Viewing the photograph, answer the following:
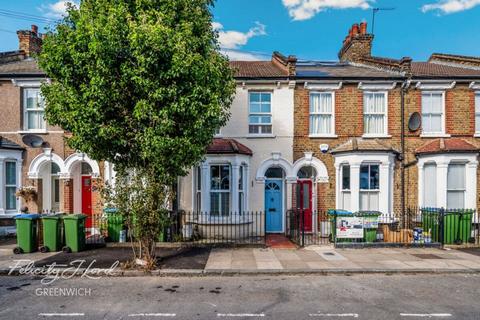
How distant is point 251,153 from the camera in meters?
13.0

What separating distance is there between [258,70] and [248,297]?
10856 mm

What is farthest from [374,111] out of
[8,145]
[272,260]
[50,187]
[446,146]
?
[8,145]

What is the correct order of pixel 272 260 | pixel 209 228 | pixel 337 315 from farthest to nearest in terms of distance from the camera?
pixel 209 228 < pixel 272 260 < pixel 337 315

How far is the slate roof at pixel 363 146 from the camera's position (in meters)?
12.4

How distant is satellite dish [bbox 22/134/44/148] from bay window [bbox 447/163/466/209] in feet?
57.5

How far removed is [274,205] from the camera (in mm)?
13531

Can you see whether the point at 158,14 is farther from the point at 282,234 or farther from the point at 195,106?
the point at 282,234

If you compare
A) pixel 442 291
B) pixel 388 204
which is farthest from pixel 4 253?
pixel 388 204

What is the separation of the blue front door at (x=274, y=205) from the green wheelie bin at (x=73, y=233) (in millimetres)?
7336

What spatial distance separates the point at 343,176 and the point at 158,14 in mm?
9482

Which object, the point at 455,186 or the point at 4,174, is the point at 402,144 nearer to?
the point at 455,186

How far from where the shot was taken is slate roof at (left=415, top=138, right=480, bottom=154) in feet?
Result: 40.3

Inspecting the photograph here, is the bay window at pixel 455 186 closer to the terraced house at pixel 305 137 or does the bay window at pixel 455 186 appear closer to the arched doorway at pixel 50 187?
the terraced house at pixel 305 137

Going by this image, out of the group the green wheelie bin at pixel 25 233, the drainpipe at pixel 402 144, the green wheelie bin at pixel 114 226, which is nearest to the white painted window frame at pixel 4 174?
the green wheelie bin at pixel 25 233
